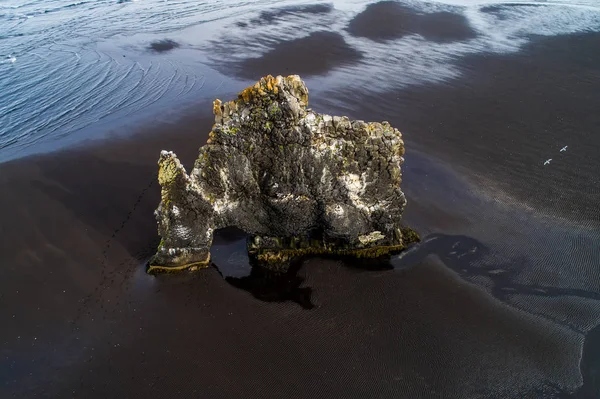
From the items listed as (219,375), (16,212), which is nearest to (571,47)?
(219,375)

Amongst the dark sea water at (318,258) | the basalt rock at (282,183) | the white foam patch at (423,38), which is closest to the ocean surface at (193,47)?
the white foam patch at (423,38)

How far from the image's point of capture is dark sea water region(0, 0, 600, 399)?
10.7 m

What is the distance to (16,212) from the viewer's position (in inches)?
600

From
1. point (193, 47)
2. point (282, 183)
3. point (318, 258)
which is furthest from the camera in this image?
point (193, 47)

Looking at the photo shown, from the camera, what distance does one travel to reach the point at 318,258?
13805 mm

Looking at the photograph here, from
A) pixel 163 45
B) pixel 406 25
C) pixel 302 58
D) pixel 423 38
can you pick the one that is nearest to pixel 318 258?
pixel 302 58

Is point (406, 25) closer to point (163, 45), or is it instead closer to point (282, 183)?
point (163, 45)

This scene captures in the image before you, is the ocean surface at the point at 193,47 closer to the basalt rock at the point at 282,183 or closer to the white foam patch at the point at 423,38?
the white foam patch at the point at 423,38

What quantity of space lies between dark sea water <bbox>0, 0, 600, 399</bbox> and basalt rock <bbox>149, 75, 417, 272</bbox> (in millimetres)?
Answer: 897

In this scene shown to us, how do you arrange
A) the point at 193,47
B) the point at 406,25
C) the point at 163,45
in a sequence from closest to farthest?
the point at 193,47, the point at 163,45, the point at 406,25

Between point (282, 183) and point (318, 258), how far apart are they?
10.6ft

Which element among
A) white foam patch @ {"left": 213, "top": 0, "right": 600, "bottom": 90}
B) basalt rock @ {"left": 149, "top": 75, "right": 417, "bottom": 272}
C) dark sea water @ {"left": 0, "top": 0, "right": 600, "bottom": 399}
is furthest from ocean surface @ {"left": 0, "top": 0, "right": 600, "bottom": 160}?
basalt rock @ {"left": 149, "top": 75, "right": 417, "bottom": 272}

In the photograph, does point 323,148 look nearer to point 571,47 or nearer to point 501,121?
point 501,121

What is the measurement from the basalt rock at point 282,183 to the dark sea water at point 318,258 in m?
0.90
